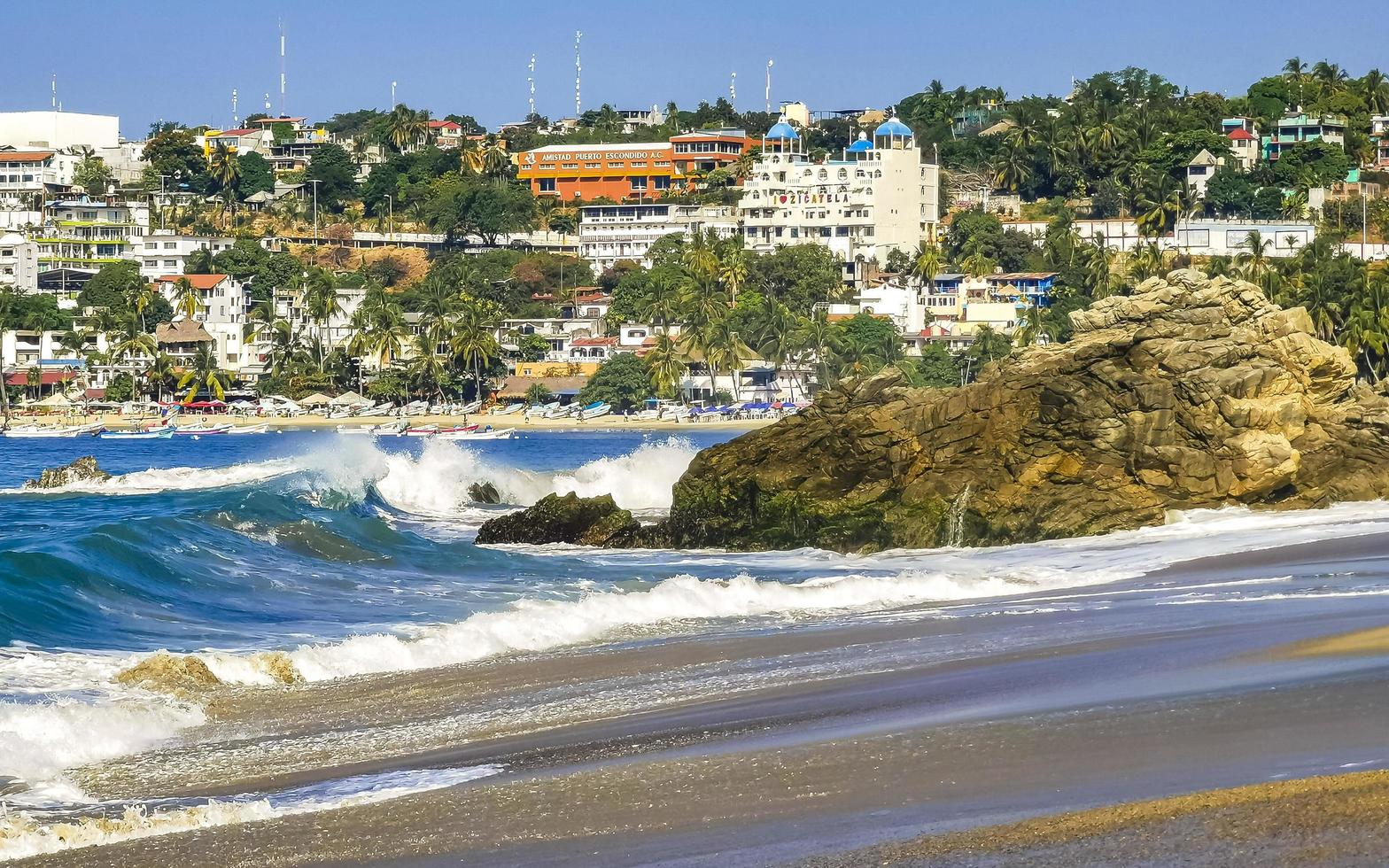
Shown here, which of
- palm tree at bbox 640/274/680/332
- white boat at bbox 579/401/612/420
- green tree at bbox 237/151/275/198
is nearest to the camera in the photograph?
white boat at bbox 579/401/612/420

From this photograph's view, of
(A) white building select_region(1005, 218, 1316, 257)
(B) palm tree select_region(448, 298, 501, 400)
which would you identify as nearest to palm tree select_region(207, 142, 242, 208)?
(B) palm tree select_region(448, 298, 501, 400)

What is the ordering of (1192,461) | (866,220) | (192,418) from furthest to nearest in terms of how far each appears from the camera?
(866,220), (192,418), (1192,461)

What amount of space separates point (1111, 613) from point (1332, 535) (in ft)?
28.6

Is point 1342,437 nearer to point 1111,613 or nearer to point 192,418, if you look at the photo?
point 1111,613

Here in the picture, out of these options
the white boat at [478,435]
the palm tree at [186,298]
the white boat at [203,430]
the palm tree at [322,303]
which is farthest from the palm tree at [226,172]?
the white boat at [478,435]

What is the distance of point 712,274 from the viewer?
135250 mm

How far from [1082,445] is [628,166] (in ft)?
486

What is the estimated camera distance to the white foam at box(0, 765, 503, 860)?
10.7m

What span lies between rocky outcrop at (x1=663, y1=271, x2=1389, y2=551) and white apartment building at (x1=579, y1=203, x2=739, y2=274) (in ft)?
405

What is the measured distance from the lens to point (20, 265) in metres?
156

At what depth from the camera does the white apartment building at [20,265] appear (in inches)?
6112

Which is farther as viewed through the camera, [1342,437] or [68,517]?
[68,517]

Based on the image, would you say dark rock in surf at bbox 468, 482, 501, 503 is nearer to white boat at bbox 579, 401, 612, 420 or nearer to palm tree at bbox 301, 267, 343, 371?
white boat at bbox 579, 401, 612, 420

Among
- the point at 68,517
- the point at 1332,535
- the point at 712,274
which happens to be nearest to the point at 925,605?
the point at 1332,535
